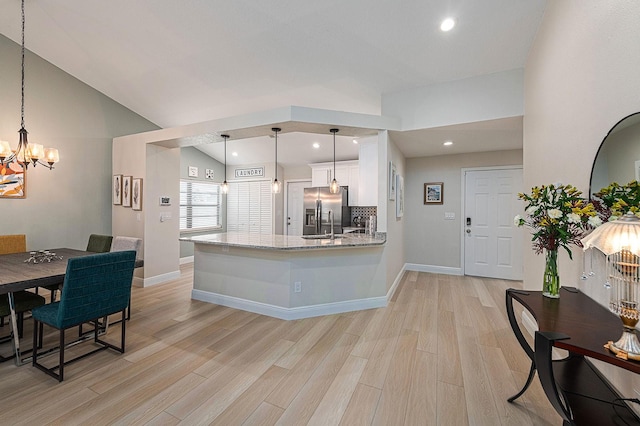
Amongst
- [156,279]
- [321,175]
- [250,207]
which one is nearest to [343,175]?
[321,175]

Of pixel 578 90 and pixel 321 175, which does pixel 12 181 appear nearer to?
pixel 321 175

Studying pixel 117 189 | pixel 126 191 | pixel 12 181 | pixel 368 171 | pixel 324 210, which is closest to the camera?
pixel 12 181

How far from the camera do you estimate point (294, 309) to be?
318 centimetres

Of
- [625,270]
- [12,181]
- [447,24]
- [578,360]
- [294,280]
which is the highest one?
[447,24]

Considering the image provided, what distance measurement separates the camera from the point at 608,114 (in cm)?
156

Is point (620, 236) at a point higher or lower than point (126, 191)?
lower

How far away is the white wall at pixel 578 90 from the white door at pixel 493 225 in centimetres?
219

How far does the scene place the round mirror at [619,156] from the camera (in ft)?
4.36

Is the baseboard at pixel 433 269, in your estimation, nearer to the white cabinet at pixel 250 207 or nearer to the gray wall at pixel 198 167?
the white cabinet at pixel 250 207

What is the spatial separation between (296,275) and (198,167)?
4.92m

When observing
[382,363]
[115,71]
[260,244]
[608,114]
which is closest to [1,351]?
[260,244]

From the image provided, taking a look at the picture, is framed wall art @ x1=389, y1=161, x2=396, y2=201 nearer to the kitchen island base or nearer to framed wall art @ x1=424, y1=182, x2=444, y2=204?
the kitchen island base

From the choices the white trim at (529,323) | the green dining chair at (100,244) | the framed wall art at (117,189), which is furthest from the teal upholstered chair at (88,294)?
the white trim at (529,323)

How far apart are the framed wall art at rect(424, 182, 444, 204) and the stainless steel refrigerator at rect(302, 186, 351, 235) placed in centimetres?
162
